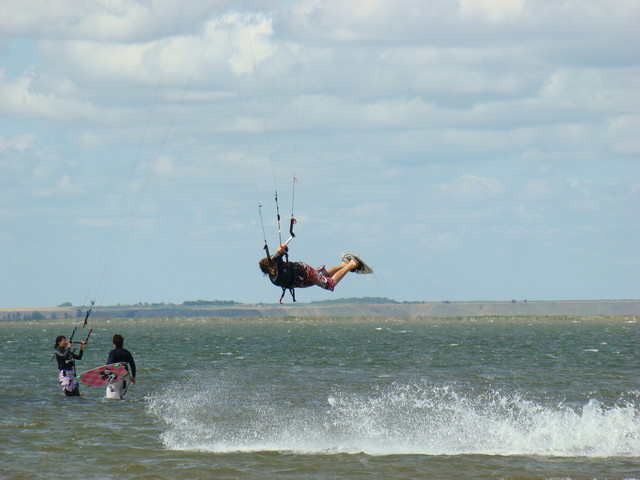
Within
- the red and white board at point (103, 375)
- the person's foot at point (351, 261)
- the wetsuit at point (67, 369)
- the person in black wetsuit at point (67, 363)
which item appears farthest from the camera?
the wetsuit at point (67, 369)

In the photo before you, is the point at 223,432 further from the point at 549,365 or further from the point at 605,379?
the point at 549,365

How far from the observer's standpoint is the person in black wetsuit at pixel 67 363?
27.3 meters

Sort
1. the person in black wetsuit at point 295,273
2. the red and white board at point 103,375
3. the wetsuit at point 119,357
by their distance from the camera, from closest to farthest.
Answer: the person in black wetsuit at point 295,273
the wetsuit at point 119,357
the red and white board at point 103,375

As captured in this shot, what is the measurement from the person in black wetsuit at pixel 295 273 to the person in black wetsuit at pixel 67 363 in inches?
316

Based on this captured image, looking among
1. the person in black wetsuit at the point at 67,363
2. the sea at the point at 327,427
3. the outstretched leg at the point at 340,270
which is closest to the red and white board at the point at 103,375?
the person in black wetsuit at the point at 67,363

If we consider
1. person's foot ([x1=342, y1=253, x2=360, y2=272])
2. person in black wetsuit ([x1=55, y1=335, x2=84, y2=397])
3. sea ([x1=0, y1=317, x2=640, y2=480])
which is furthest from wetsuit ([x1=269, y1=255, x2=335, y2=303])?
person in black wetsuit ([x1=55, y1=335, x2=84, y2=397])

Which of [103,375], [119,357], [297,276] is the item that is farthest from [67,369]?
[297,276]

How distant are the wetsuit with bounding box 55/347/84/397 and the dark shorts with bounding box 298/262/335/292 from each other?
8694mm

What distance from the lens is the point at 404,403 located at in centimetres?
2866

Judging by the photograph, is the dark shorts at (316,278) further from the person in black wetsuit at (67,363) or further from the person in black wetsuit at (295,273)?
the person in black wetsuit at (67,363)

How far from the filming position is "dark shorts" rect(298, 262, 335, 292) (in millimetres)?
20922

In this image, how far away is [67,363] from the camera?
28.2 m

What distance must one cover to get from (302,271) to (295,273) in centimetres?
28

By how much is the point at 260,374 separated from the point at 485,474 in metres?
23.8
